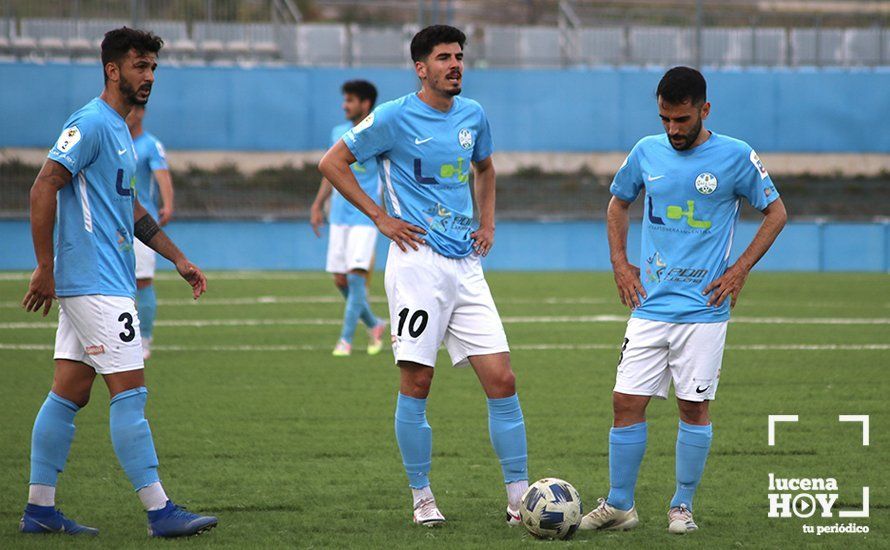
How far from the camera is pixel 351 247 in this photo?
11.7m

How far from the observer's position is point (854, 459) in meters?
7.01

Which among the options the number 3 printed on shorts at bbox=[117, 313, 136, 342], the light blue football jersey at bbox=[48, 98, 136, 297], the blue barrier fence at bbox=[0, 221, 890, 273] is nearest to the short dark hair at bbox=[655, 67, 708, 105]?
the light blue football jersey at bbox=[48, 98, 136, 297]

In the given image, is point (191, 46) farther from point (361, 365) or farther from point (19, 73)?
point (361, 365)

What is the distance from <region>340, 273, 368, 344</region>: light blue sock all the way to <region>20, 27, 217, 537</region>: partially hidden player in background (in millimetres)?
6094

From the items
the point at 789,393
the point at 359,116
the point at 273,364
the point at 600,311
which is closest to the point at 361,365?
the point at 273,364

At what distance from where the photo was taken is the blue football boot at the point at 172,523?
5371 millimetres

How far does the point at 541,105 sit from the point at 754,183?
20416 mm

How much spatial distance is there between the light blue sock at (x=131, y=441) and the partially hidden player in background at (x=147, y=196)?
210 inches

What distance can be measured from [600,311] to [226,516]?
992 cm

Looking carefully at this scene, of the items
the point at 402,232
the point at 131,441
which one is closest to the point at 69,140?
the point at 131,441

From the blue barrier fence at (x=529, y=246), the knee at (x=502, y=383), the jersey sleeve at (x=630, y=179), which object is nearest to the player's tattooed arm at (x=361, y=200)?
the knee at (x=502, y=383)

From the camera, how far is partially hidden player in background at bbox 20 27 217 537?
17.4ft

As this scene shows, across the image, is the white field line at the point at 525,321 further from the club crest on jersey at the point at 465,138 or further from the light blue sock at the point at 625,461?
the light blue sock at the point at 625,461

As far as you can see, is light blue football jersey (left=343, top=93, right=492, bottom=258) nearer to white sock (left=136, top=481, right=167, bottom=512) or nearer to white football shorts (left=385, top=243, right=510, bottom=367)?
white football shorts (left=385, top=243, right=510, bottom=367)
